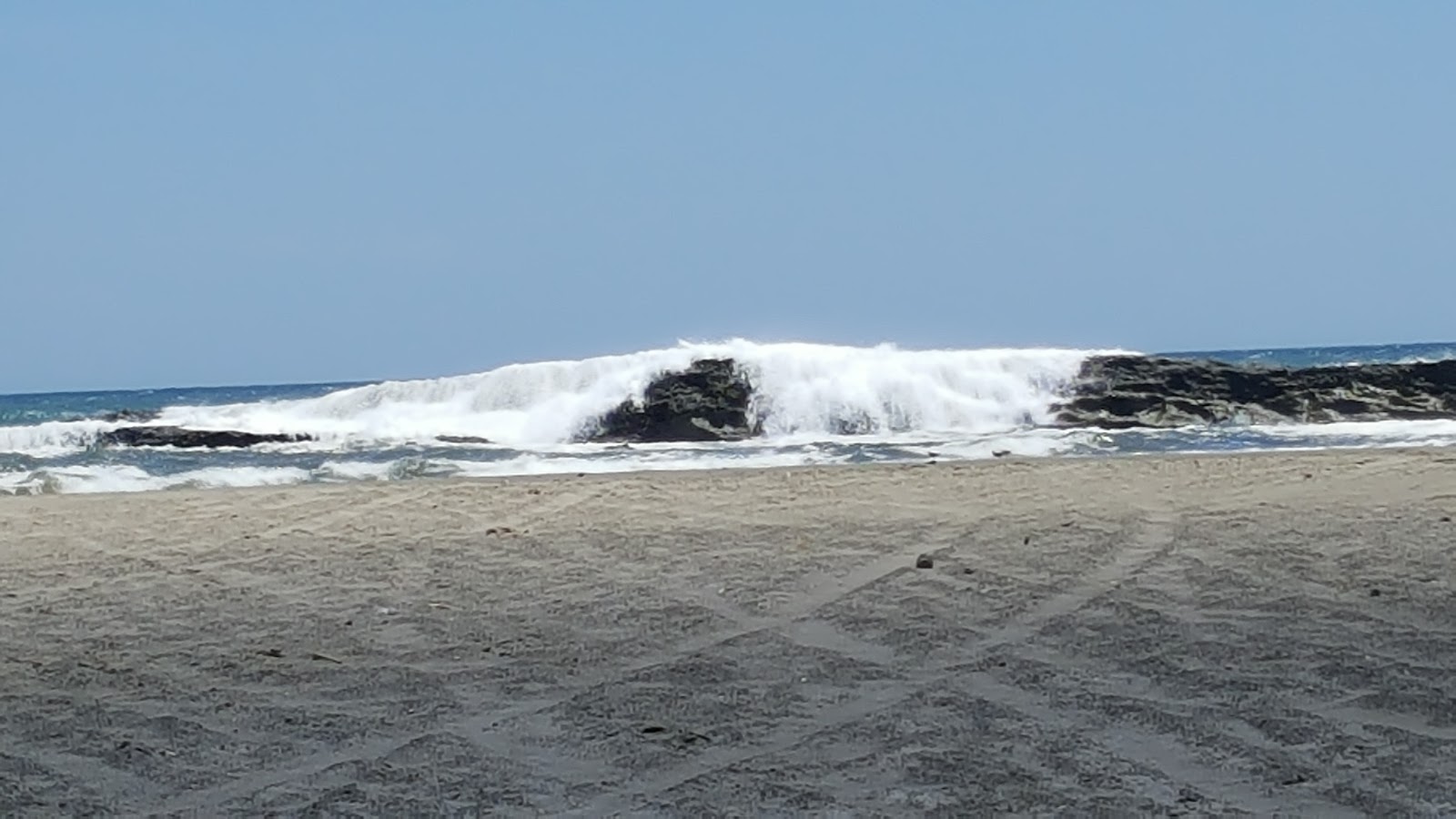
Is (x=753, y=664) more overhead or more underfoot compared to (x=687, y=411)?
more underfoot

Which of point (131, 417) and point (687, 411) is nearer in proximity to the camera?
point (687, 411)

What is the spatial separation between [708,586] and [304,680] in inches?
70.1

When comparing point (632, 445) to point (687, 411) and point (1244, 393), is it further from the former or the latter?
point (1244, 393)

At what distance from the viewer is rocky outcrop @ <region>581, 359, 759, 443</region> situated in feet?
71.3

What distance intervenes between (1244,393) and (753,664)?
65.2 feet

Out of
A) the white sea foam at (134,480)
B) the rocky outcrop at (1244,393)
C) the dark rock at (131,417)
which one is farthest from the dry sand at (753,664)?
the dark rock at (131,417)

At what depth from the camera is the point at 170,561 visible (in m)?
6.98

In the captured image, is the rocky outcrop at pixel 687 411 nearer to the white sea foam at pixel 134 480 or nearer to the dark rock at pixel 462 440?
the dark rock at pixel 462 440

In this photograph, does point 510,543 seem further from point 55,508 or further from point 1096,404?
point 1096,404

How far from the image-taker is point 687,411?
22.1 m

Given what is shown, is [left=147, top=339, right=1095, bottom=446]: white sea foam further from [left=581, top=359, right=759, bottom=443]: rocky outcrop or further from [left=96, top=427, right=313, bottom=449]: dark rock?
[left=96, top=427, right=313, bottom=449]: dark rock

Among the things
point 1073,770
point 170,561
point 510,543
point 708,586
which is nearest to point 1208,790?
point 1073,770

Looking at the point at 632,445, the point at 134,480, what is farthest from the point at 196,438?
the point at 134,480

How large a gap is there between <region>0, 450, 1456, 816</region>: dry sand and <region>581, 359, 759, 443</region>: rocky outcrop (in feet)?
44.5
